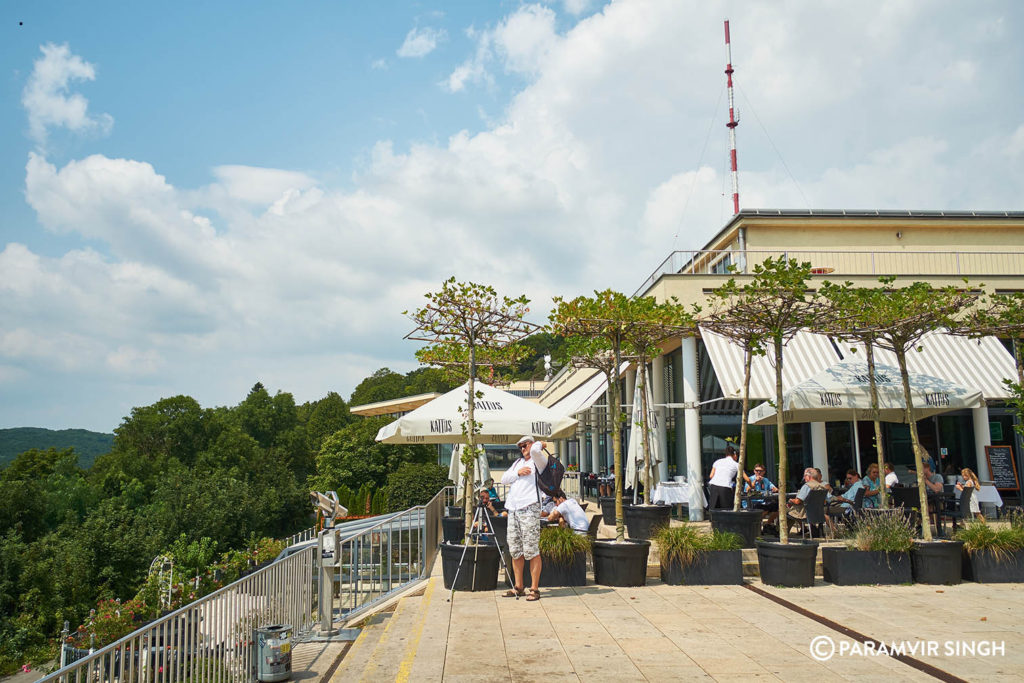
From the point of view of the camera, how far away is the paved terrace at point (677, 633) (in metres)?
5.27

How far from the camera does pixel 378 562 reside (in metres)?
9.40

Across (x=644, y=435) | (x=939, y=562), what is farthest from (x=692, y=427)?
(x=939, y=562)

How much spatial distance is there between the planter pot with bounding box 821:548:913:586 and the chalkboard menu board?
881cm

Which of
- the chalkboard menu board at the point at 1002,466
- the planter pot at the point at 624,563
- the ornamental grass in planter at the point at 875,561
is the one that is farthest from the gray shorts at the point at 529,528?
the chalkboard menu board at the point at 1002,466

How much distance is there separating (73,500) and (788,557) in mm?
55600

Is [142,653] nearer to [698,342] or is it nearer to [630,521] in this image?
[630,521]

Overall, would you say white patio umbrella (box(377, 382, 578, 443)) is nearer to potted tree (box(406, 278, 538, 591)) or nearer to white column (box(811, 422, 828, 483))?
potted tree (box(406, 278, 538, 591))

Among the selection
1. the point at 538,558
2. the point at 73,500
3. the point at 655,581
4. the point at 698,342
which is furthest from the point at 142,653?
the point at 73,500

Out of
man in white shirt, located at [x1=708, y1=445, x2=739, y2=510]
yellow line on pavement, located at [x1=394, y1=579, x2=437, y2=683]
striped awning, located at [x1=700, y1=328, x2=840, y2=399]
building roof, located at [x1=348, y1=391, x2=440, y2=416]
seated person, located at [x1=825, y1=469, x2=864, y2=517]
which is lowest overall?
yellow line on pavement, located at [x1=394, y1=579, x2=437, y2=683]

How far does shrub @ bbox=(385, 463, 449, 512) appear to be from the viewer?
92.9 ft

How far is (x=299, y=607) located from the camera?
745 centimetres

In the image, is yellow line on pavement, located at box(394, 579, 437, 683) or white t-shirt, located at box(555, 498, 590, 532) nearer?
yellow line on pavement, located at box(394, 579, 437, 683)

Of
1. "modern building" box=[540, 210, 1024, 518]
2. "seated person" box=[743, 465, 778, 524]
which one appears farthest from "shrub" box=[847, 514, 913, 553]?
"modern building" box=[540, 210, 1024, 518]

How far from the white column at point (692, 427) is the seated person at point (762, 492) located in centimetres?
143
